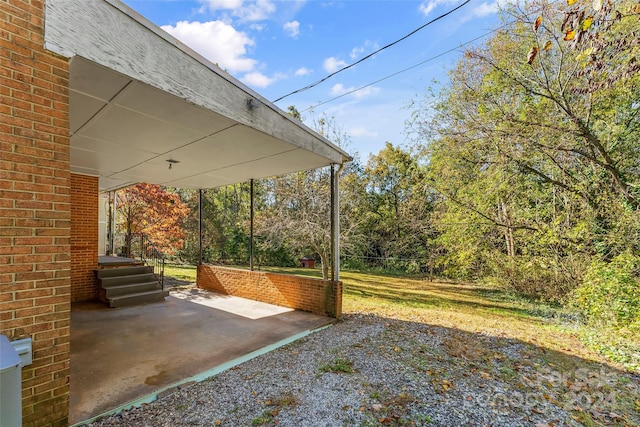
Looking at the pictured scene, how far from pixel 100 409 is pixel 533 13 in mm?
9487

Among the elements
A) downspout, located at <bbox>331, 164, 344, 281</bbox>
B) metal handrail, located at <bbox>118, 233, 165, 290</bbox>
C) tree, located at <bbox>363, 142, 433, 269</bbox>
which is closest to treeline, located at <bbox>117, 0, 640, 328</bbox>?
tree, located at <bbox>363, 142, 433, 269</bbox>

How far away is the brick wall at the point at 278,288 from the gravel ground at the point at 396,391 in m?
1.35

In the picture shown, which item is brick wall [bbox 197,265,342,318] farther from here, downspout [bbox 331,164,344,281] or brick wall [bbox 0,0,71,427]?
brick wall [bbox 0,0,71,427]

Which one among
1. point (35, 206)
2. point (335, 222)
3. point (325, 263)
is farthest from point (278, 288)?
point (35, 206)

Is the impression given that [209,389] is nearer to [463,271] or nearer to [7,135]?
[7,135]

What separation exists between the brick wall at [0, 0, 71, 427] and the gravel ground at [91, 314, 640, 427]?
0.75 metres

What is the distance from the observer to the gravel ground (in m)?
2.51

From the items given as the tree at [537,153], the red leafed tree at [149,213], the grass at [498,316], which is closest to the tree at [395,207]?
the grass at [498,316]

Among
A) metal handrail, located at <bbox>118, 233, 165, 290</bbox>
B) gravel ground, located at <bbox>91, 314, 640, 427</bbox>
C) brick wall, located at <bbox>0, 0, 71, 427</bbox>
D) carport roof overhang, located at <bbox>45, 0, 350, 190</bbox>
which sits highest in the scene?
carport roof overhang, located at <bbox>45, 0, 350, 190</bbox>

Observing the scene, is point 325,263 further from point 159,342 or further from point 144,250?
point 144,250

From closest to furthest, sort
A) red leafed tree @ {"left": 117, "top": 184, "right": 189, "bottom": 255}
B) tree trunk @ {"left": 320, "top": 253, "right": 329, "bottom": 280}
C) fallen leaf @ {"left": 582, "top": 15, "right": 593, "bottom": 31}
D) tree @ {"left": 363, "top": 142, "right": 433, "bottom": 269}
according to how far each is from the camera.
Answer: fallen leaf @ {"left": 582, "top": 15, "right": 593, "bottom": 31}, tree trunk @ {"left": 320, "top": 253, "right": 329, "bottom": 280}, red leafed tree @ {"left": 117, "top": 184, "right": 189, "bottom": 255}, tree @ {"left": 363, "top": 142, "right": 433, "bottom": 269}

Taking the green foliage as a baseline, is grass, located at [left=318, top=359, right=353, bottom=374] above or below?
below

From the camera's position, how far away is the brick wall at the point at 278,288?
224 inches

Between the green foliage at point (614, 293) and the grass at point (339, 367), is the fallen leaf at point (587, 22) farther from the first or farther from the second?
the green foliage at point (614, 293)
